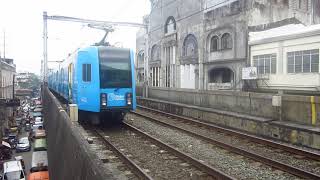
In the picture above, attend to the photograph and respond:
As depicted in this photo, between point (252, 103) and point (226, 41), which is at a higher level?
point (226, 41)

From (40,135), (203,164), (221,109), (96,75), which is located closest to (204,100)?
(221,109)

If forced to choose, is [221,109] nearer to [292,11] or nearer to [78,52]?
[78,52]

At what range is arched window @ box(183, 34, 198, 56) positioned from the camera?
33.8 m

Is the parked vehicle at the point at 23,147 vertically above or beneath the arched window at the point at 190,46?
beneath

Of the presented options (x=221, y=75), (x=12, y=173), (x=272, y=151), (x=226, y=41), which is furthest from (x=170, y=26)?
(x=272, y=151)

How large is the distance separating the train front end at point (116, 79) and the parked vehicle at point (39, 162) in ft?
28.4

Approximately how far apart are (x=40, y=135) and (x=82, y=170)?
26965 millimetres

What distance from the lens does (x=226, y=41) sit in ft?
95.6

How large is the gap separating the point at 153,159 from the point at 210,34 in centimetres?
2347

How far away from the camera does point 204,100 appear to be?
65.6ft

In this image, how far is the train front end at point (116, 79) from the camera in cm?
1288

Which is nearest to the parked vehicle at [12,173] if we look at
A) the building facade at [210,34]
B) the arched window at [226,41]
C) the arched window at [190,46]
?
the building facade at [210,34]

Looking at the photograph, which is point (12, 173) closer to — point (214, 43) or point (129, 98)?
point (129, 98)

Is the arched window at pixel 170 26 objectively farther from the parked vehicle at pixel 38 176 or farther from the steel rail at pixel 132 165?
the steel rail at pixel 132 165
